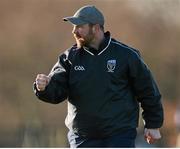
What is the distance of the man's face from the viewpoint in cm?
561

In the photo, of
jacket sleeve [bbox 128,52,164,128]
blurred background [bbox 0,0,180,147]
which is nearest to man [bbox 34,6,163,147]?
jacket sleeve [bbox 128,52,164,128]

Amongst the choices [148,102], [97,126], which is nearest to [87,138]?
[97,126]

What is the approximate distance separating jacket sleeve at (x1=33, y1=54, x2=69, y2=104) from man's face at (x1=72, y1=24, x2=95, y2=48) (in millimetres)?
190

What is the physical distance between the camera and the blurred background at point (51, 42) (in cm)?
1947

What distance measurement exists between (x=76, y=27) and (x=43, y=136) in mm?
12031

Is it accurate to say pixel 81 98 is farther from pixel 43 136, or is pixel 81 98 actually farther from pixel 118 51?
pixel 43 136

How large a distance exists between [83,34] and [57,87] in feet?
1.45

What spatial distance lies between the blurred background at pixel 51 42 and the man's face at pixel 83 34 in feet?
42.8

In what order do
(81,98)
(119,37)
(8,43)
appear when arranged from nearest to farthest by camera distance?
(81,98)
(119,37)
(8,43)

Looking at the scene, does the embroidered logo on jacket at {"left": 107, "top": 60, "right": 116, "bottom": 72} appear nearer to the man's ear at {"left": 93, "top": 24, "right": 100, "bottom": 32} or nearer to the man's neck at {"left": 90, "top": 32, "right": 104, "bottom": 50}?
the man's neck at {"left": 90, "top": 32, "right": 104, "bottom": 50}

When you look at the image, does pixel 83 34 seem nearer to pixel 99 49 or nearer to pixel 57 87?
pixel 99 49

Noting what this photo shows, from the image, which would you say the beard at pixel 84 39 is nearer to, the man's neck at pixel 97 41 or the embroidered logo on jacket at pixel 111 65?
the man's neck at pixel 97 41

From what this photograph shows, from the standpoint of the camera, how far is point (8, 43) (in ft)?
68.8

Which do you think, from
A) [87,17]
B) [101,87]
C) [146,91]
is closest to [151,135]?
[146,91]
